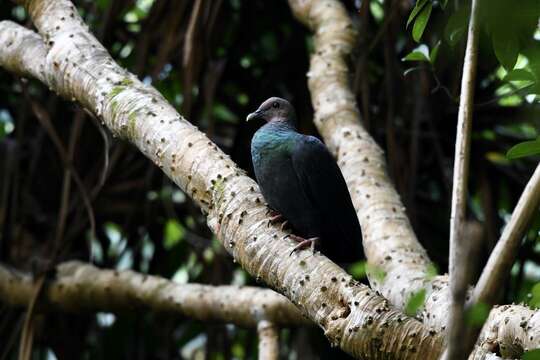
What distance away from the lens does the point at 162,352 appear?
4090mm

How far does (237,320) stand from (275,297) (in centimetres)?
23

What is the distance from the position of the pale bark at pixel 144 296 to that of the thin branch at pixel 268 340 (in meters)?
0.02

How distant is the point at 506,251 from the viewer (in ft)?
4.15

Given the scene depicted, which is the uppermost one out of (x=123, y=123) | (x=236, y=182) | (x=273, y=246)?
(x=123, y=123)

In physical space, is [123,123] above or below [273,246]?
above

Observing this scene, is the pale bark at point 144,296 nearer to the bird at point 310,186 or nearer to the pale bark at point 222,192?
the bird at point 310,186

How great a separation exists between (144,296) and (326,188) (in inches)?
41.9

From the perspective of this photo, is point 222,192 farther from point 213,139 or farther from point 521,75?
point 213,139

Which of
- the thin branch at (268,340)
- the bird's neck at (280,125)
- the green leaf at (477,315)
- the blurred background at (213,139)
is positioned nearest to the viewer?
the green leaf at (477,315)

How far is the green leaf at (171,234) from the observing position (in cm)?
441

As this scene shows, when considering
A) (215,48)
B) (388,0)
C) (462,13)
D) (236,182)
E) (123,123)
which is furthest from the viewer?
(215,48)

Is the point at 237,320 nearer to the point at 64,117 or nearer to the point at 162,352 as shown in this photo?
the point at 162,352

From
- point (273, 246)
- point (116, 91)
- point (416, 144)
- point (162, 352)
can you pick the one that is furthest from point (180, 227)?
point (273, 246)

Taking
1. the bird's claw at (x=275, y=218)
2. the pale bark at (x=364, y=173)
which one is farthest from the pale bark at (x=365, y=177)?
the bird's claw at (x=275, y=218)
